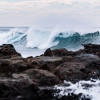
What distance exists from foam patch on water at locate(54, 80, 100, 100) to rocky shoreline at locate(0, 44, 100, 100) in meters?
0.15

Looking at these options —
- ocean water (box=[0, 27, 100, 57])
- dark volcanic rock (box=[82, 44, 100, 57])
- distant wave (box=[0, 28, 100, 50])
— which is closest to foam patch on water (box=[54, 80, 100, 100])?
dark volcanic rock (box=[82, 44, 100, 57])

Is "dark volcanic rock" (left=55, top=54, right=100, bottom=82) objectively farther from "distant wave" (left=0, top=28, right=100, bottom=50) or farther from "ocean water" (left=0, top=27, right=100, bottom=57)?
"ocean water" (left=0, top=27, right=100, bottom=57)

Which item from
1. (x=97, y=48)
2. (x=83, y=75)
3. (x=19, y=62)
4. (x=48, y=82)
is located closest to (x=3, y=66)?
(x=19, y=62)

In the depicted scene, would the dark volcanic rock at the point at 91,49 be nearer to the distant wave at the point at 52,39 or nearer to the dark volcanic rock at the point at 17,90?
the dark volcanic rock at the point at 17,90

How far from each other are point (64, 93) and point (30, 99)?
0.91m

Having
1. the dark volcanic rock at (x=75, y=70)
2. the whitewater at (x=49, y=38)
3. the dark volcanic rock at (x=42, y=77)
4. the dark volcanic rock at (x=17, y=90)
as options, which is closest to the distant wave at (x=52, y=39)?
the whitewater at (x=49, y=38)

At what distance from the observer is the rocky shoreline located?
10289mm

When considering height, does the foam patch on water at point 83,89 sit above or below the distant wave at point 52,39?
above

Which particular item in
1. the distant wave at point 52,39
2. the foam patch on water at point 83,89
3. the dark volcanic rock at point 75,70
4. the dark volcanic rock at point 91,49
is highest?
the dark volcanic rock at point 75,70

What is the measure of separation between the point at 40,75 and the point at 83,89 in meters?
1.22

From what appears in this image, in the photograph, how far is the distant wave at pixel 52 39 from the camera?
34.8 meters

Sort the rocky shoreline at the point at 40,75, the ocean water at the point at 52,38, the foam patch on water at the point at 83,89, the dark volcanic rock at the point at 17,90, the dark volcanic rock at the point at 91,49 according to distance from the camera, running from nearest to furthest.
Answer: the dark volcanic rock at the point at 17,90
the rocky shoreline at the point at 40,75
the foam patch on water at the point at 83,89
the dark volcanic rock at the point at 91,49
the ocean water at the point at 52,38

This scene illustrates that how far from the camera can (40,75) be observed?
37.0 feet

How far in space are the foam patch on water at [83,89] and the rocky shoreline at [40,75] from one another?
0.15m
